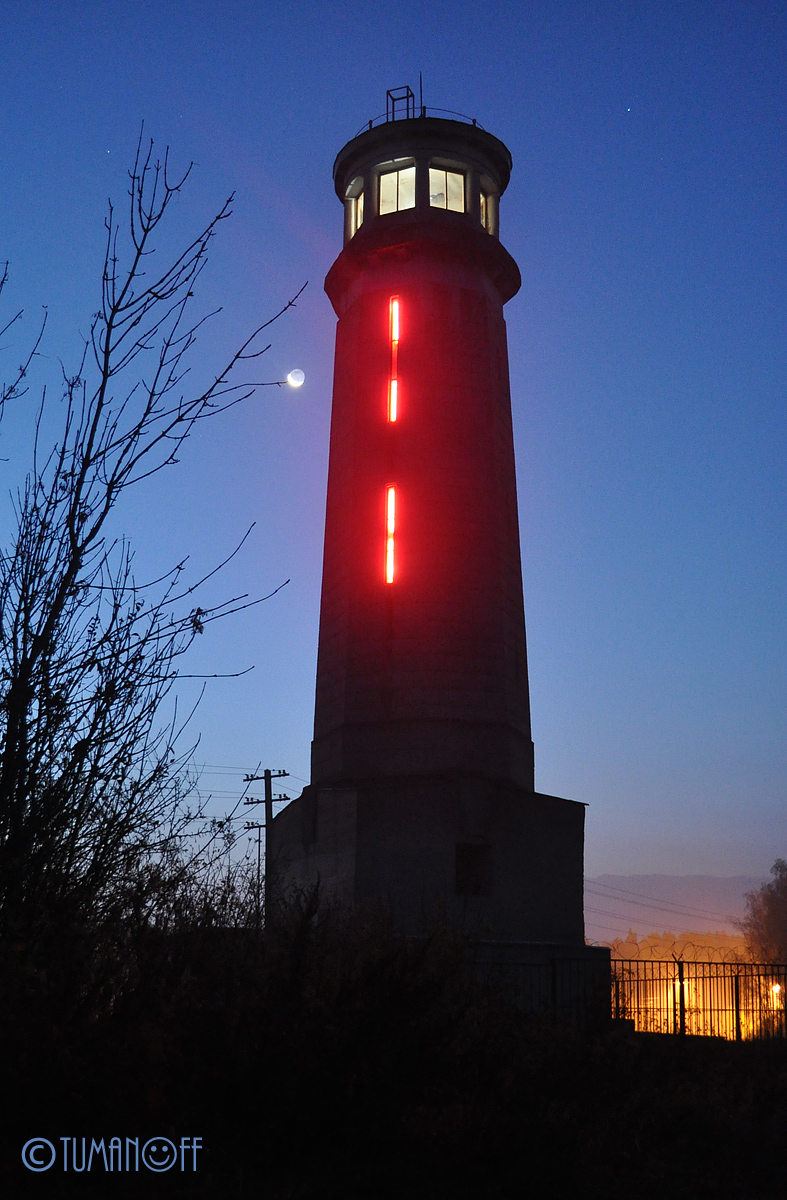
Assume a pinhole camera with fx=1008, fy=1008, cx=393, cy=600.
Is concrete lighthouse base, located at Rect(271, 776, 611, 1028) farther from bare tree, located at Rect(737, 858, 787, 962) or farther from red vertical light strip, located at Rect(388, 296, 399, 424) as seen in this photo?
bare tree, located at Rect(737, 858, 787, 962)

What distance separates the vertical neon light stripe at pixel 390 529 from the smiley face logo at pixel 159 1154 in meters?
21.7

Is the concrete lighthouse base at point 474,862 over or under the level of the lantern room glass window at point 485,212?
under

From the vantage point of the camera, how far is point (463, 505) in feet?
93.0

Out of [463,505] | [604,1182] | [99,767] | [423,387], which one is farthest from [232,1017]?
[423,387]

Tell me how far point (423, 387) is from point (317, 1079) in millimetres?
23902

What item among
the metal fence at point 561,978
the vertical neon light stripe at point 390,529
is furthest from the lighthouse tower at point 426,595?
the metal fence at point 561,978

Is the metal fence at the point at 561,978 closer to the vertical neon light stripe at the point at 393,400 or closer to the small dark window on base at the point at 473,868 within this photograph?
the small dark window on base at the point at 473,868

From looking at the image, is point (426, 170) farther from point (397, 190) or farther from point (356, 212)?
point (356, 212)

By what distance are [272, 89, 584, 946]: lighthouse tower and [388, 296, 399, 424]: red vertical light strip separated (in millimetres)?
46

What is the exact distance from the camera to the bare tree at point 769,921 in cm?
6531

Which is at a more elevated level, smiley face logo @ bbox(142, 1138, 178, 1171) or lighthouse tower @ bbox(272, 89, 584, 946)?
lighthouse tower @ bbox(272, 89, 584, 946)

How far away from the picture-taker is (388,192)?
31.9m

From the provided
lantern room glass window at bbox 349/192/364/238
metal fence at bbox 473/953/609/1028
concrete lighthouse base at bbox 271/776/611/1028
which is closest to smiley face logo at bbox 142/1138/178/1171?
metal fence at bbox 473/953/609/1028

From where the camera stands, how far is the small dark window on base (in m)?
26.3
